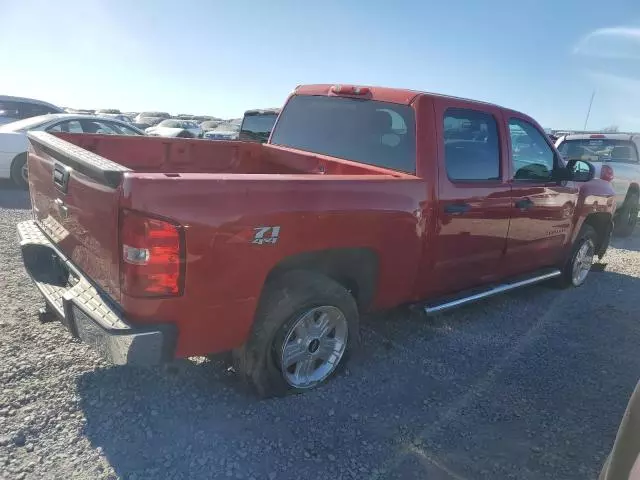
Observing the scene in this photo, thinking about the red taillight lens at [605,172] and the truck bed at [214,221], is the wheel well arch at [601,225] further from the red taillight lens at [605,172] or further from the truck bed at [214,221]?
the truck bed at [214,221]

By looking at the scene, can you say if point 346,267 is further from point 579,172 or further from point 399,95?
point 579,172

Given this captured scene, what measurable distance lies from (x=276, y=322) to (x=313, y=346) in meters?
0.44

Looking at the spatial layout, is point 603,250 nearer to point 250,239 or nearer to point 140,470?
point 250,239

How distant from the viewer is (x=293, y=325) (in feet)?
9.59

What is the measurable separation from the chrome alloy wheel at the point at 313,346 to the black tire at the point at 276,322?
0.04 m

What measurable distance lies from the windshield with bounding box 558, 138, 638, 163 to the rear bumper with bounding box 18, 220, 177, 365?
9.26m

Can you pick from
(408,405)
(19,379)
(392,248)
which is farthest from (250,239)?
(19,379)

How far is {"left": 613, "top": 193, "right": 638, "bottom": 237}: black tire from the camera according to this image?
31.6 ft

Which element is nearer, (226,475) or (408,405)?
(226,475)

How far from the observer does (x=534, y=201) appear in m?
4.43

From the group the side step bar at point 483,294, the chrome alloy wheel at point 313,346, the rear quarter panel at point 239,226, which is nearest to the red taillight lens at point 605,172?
the side step bar at point 483,294

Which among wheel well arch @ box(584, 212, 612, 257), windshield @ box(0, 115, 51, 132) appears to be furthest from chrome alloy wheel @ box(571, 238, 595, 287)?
windshield @ box(0, 115, 51, 132)

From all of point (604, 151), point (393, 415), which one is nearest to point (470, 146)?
point (393, 415)

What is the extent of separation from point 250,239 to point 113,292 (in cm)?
72
